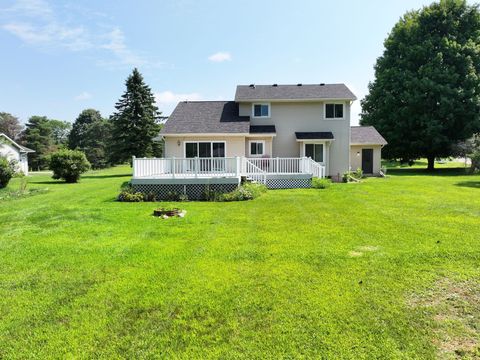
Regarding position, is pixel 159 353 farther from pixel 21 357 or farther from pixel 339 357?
pixel 339 357

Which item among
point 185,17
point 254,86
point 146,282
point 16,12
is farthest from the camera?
point 254,86

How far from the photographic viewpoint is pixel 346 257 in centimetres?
573

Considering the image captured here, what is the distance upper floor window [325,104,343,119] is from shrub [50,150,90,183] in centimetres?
1856

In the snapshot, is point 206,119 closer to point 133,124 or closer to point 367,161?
point 367,161

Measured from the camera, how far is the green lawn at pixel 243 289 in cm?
346

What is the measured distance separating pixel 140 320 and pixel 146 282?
1.03m

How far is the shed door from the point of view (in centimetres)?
2573

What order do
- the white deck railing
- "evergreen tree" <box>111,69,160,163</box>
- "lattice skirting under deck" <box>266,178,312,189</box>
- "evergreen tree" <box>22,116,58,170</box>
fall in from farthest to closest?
"evergreen tree" <box>22,116,58,170</box>
"evergreen tree" <box>111,69,160,163</box>
"lattice skirting under deck" <box>266,178,312,189</box>
the white deck railing

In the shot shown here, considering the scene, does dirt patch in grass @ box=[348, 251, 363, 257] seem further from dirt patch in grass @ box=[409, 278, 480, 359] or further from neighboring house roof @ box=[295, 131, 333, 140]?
neighboring house roof @ box=[295, 131, 333, 140]

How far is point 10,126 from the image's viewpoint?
71.4 meters

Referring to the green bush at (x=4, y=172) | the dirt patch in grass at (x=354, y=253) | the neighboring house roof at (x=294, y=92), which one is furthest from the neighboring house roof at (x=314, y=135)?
the green bush at (x=4, y=172)

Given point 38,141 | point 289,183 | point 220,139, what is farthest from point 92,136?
point 289,183

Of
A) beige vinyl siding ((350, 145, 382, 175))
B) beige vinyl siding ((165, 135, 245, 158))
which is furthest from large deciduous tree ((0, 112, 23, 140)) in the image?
beige vinyl siding ((350, 145, 382, 175))

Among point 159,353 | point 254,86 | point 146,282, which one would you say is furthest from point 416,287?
point 254,86
